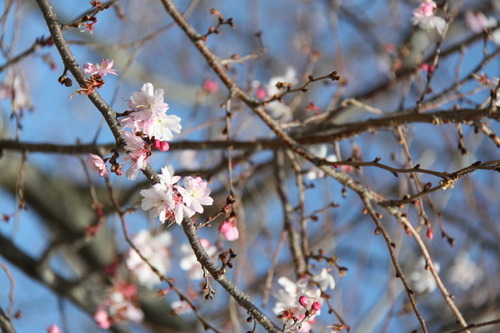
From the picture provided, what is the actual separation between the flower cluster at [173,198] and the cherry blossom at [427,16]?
941 mm

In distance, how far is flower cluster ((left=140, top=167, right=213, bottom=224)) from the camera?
1.14m

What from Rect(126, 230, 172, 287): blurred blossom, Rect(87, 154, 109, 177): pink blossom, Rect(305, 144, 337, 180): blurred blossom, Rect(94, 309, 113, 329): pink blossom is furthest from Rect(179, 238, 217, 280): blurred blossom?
Rect(87, 154, 109, 177): pink blossom

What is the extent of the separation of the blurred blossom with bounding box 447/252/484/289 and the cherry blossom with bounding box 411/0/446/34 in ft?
8.90

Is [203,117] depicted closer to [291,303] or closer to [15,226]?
[15,226]

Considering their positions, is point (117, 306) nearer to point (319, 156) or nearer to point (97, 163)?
point (319, 156)

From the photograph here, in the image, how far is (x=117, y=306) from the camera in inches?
93.6

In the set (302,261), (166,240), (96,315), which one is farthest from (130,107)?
(166,240)

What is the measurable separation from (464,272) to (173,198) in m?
3.63

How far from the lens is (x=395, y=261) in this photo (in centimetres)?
132

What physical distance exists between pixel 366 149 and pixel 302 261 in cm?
129

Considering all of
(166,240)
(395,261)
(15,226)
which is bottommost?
(395,261)

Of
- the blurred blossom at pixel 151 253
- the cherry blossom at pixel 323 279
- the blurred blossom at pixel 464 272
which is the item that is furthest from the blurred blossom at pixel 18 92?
the blurred blossom at pixel 464 272

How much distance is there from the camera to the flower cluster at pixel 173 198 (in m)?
1.14

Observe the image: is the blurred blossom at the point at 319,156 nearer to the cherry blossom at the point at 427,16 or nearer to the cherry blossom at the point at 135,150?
the cherry blossom at the point at 427,16
